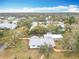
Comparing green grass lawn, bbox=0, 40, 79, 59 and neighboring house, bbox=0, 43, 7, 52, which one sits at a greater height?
neighboring house, bbox=0, 43, 7, 52

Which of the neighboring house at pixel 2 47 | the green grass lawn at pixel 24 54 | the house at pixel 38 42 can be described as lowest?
the green grass lawn at pixel 24 54

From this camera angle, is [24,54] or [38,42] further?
[38,42]

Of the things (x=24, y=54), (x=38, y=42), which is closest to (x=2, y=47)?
(x=24, y=54)

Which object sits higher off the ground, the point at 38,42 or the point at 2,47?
the point at 38,42

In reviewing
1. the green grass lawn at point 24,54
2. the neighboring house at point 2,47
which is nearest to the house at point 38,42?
the green grass lawn at point 24,54

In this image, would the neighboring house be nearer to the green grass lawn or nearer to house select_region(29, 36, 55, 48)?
the green grass lawn

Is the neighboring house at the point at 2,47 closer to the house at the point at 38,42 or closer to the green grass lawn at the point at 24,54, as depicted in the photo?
the green grass lawn at the point at 24,54

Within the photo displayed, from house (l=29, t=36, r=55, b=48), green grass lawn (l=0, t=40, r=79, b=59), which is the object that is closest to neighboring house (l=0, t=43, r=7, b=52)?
green grass lawn (l=0, t=40, r=79, b=59)

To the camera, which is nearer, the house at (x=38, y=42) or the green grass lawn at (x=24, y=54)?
the green grass lawn at (x=24, y=54)

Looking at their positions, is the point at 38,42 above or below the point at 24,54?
above

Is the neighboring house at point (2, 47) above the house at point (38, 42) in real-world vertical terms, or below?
below

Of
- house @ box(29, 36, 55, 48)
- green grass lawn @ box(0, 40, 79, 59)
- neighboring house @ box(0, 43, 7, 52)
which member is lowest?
green grass lawn @ box(0, 40, 79, 59)

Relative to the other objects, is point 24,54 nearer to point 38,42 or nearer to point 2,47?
point 38,42
